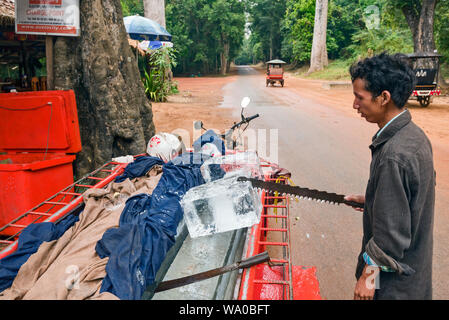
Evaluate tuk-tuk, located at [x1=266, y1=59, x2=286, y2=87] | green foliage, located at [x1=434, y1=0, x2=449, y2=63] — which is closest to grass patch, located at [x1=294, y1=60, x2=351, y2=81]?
tuk-tuk, located at [x1=266, y1=59, x2=286, y2=87]

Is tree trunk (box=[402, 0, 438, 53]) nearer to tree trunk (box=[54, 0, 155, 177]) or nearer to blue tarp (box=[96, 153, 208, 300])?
tree trunk (box=[54, 0, 155, 177])

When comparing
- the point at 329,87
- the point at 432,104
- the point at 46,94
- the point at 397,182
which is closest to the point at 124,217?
the point at 397,182

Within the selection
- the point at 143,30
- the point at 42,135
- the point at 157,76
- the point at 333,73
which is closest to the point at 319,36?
the point at 333,73

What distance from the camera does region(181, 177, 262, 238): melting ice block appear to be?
8.47 feet

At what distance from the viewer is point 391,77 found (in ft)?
5.26

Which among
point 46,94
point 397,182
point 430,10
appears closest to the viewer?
point 397,182

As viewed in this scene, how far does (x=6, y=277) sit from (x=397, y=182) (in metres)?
2.31

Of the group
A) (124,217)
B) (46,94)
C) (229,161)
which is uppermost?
(46,94)

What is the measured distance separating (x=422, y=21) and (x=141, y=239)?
19336 mm

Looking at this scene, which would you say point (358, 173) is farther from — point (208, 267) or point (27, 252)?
point (27, 252)

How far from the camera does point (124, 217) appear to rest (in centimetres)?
256

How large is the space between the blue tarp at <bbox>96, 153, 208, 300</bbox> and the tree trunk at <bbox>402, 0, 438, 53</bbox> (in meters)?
18.3

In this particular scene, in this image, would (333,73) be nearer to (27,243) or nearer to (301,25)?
(301,25)
